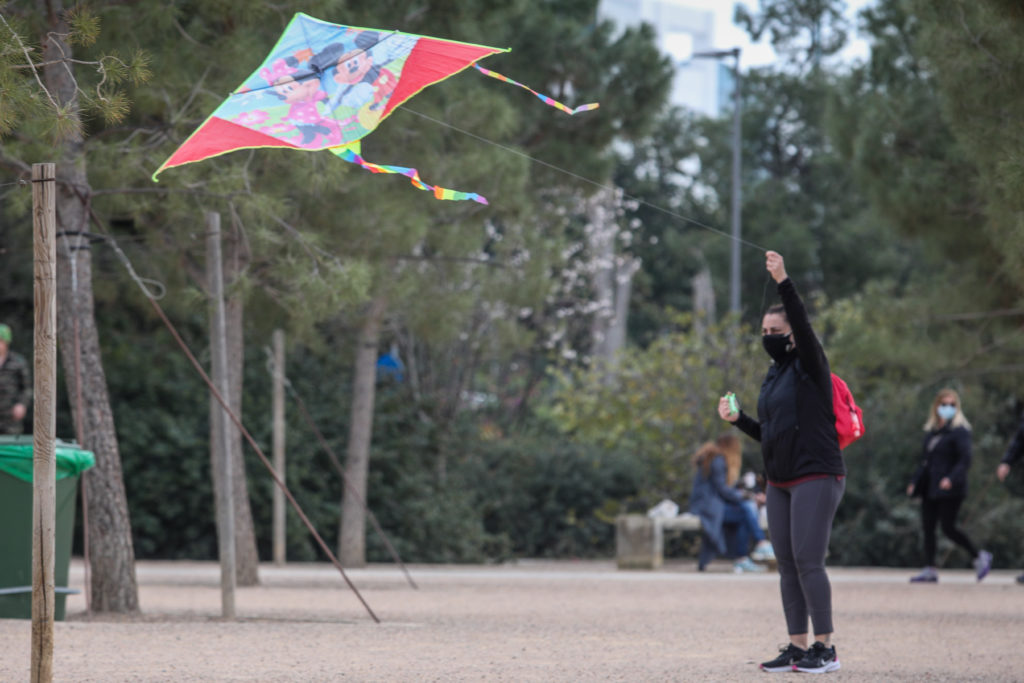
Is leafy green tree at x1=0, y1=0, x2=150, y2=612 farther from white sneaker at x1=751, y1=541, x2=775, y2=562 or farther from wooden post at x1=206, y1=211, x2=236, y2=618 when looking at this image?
white sneaker at x1=751, y1=541, x2=775, y2=562

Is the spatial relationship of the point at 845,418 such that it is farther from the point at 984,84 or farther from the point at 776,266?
the point at 984,84

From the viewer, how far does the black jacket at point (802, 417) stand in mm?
6820

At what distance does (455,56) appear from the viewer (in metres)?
7.20

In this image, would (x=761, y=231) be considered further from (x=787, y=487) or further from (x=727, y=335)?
(x=787, y=487)

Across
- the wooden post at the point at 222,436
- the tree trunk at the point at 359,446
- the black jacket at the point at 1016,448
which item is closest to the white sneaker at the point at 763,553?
the black jacket at the point at 1016,448

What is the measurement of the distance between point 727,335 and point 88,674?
15197 millimetres

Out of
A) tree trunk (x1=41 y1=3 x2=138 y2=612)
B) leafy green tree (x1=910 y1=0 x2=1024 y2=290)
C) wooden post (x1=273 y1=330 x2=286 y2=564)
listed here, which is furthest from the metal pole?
tree trunk (x1=41 y1=3 x2=138 y2=612)

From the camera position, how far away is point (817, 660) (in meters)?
6.93

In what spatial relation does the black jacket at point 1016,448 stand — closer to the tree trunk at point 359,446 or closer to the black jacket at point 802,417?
the tree trunk at point 359,446

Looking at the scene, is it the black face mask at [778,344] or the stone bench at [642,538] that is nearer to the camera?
the black face mask at [778,344]

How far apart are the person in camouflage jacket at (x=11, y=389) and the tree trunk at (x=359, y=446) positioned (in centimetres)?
552

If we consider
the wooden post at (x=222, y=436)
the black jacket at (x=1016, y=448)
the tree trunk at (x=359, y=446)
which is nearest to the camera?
the wooden post at (x=222, y=436)

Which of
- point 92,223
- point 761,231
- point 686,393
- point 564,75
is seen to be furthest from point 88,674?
point 761,231

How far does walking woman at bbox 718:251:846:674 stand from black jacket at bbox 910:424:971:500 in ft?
23.6
